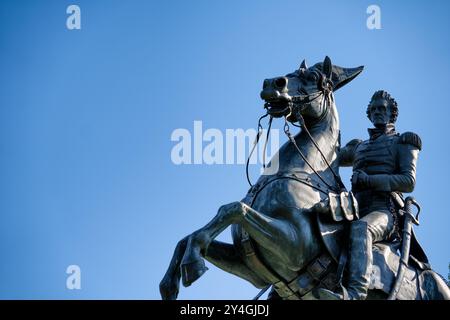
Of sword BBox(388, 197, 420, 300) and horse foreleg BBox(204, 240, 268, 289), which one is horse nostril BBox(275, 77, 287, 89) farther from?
sword BBox(388, 197, 420, 300)

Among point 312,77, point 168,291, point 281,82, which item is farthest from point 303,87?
point 168,291

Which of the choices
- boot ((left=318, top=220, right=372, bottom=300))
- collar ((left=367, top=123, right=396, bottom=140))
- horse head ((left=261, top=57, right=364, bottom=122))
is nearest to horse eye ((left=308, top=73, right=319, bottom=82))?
horse head ((left=261, top=57, right=364, bottom=122))

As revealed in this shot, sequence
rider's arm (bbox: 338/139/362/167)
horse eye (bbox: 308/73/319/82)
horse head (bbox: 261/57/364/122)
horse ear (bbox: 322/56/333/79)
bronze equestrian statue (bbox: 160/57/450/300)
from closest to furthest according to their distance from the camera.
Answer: bronze equestrian statue (bbox: 160/57/450/300) < horse head (bbox: 261/57/364/122) < horse eye (bbox: 308/73/319/82) < horse ear (bbox: 322/56/333/79) < rider's arm (bbox: 338/139/362/167)

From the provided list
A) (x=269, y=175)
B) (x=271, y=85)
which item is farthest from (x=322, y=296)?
(x=271, y=85)

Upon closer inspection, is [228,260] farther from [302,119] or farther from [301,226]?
[302,119]

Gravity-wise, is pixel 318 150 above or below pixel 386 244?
above

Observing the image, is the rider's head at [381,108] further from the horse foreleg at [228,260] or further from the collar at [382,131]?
the horse foreleg at [228,260]

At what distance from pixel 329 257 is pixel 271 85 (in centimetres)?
230

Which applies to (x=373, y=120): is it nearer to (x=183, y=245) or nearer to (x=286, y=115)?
(x=286, y=115)

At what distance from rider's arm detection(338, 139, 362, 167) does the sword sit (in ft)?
3.54

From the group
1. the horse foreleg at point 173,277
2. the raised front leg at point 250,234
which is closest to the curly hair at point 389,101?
the raised front leg at point 250,234

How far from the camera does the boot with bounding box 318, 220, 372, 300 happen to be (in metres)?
14.1

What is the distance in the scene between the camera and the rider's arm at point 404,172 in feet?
50.8

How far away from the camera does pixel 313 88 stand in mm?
15422
